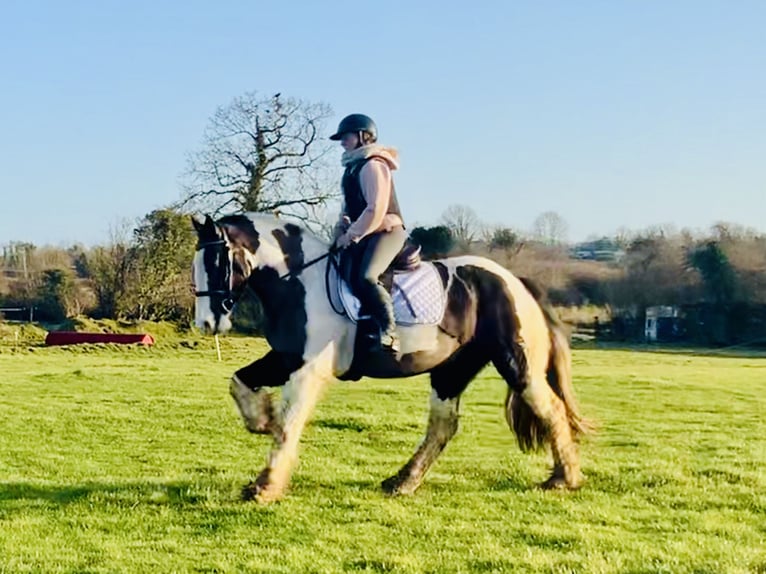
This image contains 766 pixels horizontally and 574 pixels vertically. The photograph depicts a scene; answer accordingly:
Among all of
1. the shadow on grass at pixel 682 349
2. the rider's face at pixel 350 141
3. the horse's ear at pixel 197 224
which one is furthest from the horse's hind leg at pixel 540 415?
the shadow on grass at pixel 682 349

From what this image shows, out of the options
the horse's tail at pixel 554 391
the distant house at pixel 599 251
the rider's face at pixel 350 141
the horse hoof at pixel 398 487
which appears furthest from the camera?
the distant house at pixel 599 251

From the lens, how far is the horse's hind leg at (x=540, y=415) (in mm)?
6812

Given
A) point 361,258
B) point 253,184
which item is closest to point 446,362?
point 361,258

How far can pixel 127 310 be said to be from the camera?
4122 centimetres

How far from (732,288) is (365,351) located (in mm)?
45800

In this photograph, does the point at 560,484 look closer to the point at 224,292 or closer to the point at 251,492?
the point at 251,492

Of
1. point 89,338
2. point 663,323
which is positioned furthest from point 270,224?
point 663,323

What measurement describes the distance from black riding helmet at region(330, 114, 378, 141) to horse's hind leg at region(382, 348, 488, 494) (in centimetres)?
187

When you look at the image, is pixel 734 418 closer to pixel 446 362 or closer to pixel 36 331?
pixel 446 362

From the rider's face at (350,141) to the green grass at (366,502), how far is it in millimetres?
2582

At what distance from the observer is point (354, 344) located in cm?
642

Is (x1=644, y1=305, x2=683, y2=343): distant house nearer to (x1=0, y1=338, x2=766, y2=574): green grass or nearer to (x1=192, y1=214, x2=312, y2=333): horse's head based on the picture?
(x1=0, y1=338, x2=766, y2=574): green grass

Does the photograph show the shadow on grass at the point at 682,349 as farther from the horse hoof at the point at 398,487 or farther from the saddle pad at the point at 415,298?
the saddle pad at the point at 415,298

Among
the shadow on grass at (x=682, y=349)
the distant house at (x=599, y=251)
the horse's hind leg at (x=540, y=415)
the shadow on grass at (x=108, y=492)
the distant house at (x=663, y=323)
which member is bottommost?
the shadow on grass at (x=682, y=349)
